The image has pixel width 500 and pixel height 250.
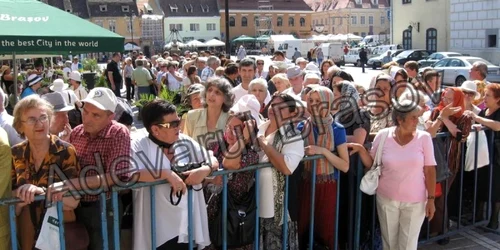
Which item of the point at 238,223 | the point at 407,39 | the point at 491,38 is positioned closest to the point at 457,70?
the point at 491,38

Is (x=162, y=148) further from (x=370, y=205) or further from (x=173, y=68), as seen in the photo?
(x=173, y=68)

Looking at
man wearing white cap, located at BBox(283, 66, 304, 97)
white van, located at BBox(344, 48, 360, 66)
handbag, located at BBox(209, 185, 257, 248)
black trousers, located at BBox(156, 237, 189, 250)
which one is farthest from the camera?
white van, located at BBox(344, 48, 360, 66)

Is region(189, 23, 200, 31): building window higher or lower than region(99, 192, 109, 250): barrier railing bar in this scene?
higher

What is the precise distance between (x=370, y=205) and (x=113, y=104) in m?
2.55

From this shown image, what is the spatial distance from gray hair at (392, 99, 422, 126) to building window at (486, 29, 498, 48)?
32584 mm

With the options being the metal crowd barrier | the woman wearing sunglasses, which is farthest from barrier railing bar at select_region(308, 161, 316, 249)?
the woman wearing sunglasses

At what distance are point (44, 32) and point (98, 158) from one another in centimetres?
217

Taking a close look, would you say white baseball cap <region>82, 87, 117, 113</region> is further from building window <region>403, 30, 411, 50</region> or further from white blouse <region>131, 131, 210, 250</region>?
building window <region>403, 30, 411, 50</region>

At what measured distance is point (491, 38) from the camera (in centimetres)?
3331

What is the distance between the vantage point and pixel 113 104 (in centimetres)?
364

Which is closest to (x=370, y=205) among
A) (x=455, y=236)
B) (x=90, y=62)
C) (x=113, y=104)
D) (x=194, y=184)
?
(x=455, y=236)

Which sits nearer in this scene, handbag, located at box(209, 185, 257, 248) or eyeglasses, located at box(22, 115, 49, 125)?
eyeglasses, located at box(22, 115, 49, 125)

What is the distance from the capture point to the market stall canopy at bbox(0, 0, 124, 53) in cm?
474

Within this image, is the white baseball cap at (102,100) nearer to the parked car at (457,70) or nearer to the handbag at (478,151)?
the handbag at (478,151)
